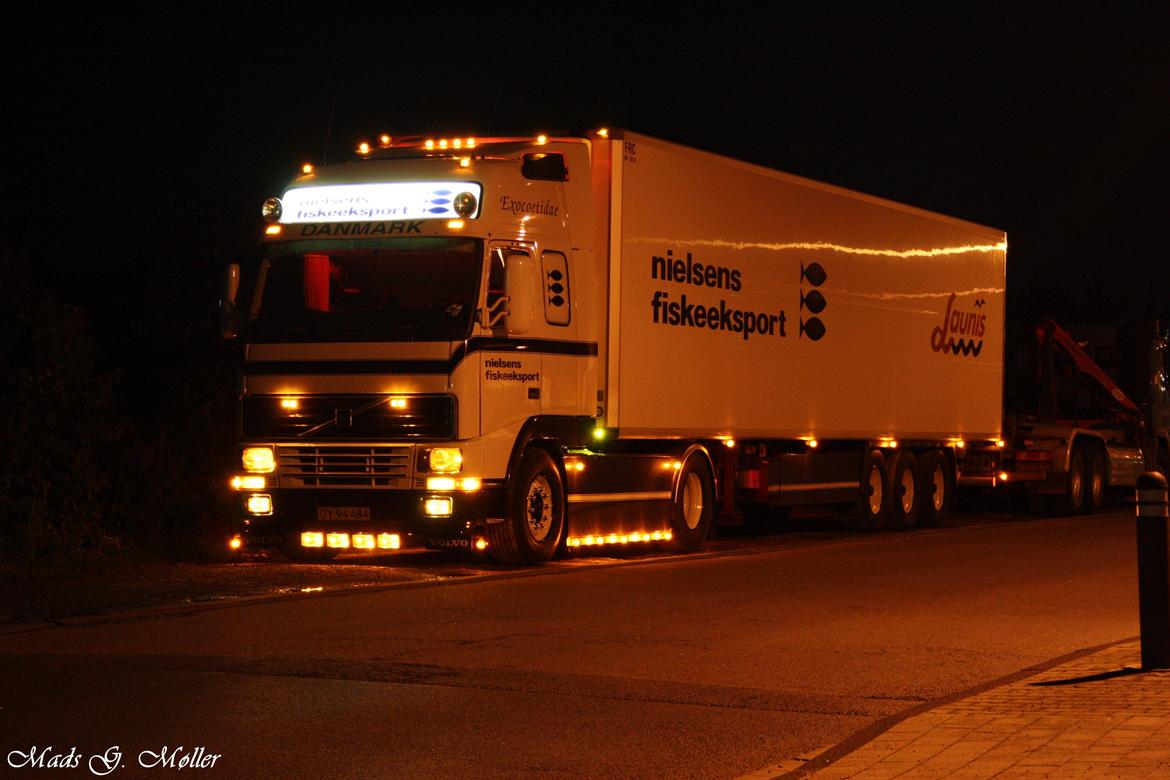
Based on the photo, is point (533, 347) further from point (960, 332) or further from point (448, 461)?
point (960, 332)

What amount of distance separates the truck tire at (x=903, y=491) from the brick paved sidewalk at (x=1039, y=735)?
14787 mm

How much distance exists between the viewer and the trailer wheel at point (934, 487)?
2564cm

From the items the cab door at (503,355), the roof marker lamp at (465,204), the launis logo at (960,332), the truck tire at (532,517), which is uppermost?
the roof marker lamp at (465,204)

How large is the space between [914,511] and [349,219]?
11866mm

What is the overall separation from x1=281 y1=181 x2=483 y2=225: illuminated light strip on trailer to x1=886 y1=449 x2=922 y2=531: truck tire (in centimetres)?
1042

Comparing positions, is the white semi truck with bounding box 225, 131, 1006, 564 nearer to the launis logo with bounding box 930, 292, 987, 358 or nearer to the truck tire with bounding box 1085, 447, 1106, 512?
the launis logo with bounding box 930, 292, 987, 358

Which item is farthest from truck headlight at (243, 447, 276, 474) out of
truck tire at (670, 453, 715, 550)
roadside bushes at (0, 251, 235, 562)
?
truck tire at (670, 453, 715, 550)

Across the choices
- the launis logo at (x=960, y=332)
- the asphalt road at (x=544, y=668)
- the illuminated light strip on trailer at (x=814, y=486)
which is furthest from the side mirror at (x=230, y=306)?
the launis logo at (x=960, y=332)

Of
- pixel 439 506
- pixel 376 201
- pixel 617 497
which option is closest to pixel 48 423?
pixel 376 201

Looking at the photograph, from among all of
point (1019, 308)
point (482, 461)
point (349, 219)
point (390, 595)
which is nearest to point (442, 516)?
point (482, 461)

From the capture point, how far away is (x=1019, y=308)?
72.3m

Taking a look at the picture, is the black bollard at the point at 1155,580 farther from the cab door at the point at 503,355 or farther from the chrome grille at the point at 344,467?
the chrome grille at the point at 344,467

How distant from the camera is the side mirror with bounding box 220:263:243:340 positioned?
16.8 meters

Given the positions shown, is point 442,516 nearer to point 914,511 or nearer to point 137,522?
point 137,522
